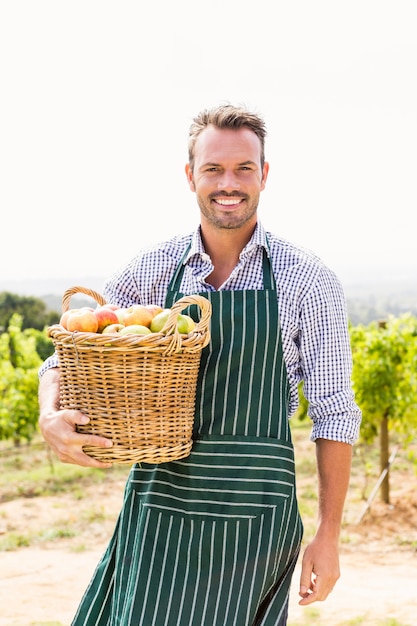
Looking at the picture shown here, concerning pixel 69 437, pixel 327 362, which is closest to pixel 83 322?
pixel 69 437

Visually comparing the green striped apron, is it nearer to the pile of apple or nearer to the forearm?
the forearm

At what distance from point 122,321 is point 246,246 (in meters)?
0.54

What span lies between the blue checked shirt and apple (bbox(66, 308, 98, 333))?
393 mm

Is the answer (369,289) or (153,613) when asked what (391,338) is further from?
(369,289)

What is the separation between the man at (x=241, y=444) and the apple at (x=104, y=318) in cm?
29

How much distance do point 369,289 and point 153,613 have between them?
2073cm

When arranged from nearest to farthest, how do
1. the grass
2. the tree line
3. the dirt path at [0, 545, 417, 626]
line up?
1. the grass
2. the dirt path at [0, 545, 417, 626]
3. the tree line

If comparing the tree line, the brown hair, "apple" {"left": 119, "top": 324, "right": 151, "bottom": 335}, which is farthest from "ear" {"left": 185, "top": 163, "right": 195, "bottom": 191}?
the tree line

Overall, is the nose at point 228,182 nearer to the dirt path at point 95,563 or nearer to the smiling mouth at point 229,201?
the smiling mouth at point 229,201

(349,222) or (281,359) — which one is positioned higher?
(349,222)

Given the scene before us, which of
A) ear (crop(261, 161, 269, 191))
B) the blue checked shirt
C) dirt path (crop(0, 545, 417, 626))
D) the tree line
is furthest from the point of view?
the tree line

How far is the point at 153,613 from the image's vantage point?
2.11 meters

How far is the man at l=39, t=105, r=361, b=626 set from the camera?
6.86 ft

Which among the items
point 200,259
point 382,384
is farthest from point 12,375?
point 200,259
